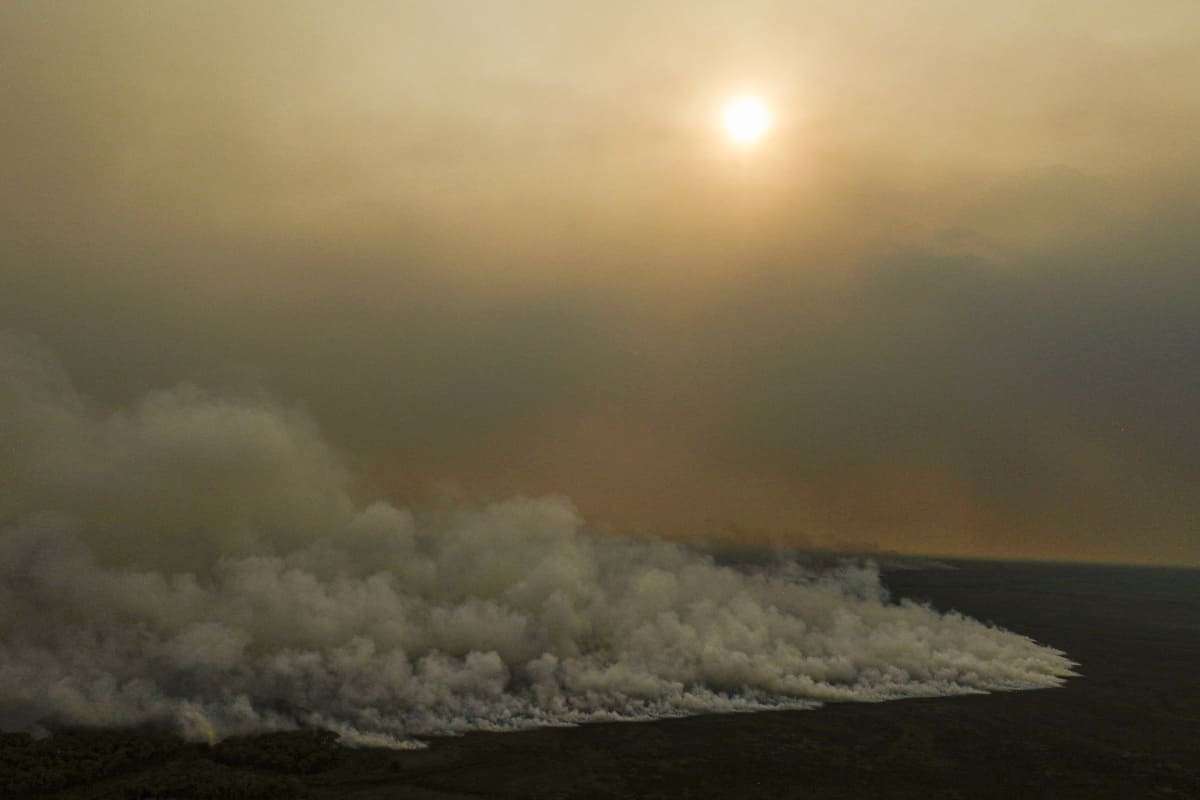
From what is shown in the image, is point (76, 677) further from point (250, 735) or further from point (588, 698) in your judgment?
point (588, 698)

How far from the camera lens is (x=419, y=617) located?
169 meters

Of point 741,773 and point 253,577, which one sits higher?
point 253,577

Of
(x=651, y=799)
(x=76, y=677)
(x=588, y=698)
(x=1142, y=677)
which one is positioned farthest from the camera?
(x=1142, y=677)

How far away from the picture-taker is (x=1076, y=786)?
371ft

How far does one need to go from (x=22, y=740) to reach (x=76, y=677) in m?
17.6

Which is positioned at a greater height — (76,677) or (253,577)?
(253,577)

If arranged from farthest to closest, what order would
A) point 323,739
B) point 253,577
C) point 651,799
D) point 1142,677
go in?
1. point 1142,677
2. point 253,577
3. point 323,739
4. point 651,799

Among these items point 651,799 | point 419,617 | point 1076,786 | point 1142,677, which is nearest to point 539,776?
point 651,799

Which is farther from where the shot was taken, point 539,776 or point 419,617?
point 419,617

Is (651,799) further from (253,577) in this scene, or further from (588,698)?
(253,577)

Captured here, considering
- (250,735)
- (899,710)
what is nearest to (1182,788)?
(899,710)

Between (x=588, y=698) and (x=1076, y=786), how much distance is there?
7820 centimetres

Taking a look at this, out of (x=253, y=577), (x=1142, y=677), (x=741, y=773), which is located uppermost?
(x=253, y=577)

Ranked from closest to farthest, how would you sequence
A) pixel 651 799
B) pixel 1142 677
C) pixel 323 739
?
pixel 651 799, pixel 323 739, pixel 1142 677
